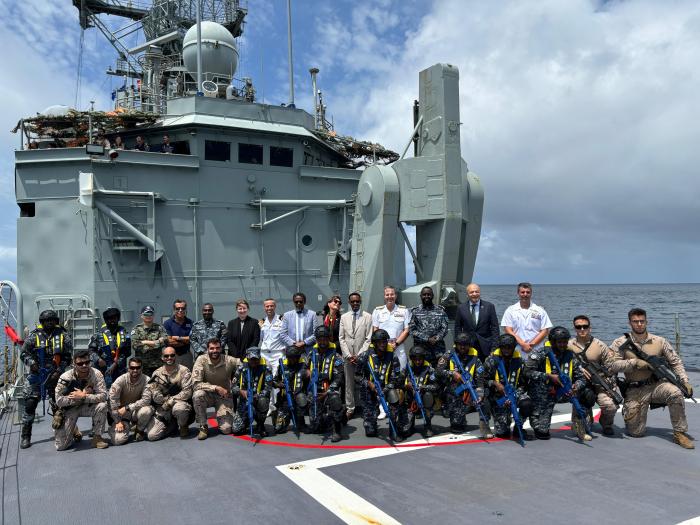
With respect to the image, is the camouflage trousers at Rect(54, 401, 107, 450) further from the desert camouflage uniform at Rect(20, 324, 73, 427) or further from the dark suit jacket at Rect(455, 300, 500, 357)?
the dark suit jacket at Rect(455, 300, 500, 357)

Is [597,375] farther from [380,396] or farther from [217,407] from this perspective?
[217,407]

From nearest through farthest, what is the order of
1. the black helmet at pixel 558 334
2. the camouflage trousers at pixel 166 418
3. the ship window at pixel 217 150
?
the black helmet at pixel 558 334 → the camouflage trousers at pixel 166 418 → the ship window at pixel 217 150

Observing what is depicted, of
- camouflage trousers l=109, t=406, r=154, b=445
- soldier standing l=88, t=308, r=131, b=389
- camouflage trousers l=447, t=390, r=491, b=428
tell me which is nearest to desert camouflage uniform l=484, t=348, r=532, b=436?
camouflage trousers l=447, t=390, r=491, b=428

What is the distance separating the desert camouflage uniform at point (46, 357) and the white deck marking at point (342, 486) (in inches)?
133

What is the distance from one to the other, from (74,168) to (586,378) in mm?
11406

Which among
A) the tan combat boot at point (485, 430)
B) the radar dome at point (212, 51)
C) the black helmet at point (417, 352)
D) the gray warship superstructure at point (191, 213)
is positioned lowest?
the tan combat boot at point (485, 430)

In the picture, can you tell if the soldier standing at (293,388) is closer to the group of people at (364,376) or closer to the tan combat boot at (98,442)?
the group of people at (364,376)

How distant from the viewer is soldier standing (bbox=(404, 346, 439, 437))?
5938 mm

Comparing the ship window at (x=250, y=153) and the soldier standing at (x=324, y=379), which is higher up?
the ship window at (x=250, y=153)

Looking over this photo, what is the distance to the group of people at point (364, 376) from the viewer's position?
5.74 m

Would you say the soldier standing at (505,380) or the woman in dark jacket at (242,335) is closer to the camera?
the soldier standing at (505,380)

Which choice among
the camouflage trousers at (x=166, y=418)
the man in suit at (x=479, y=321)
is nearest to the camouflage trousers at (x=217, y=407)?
the camouflage trousers at (x=166, y=418)

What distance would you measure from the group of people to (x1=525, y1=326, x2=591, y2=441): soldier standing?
1 cm

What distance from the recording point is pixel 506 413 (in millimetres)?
5762
